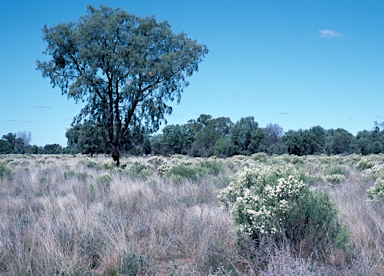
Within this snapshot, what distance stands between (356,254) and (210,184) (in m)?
6.93

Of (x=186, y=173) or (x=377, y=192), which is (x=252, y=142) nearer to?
(x=186, y=173)

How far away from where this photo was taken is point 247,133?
6581 cm

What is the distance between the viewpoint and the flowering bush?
4.84m

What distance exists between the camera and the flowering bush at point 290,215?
4840mm

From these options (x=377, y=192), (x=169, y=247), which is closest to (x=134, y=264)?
(x=169, y=247)

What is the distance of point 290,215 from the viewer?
4930mm

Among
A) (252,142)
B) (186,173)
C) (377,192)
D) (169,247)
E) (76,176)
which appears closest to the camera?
(169,247)

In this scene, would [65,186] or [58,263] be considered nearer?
[58,263]

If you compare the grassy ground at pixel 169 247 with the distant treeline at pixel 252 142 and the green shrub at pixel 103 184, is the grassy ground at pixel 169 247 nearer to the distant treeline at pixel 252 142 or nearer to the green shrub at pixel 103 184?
the green shrub at pixel 103 184

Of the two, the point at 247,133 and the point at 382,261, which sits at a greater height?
the point at 247,133

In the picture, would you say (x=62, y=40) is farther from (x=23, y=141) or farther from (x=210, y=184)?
(x=23, y=141)

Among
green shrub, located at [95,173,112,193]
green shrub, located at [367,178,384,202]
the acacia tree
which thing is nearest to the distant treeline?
the acacia tree

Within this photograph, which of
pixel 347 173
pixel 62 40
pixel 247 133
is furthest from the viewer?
pixel 247 133

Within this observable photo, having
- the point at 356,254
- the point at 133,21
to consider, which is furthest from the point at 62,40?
the point at 356,254
